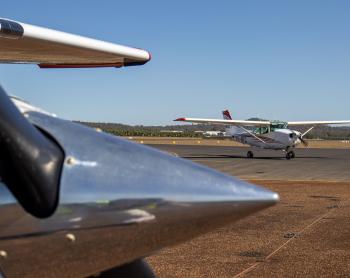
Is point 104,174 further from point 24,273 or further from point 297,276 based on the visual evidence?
point 297,276

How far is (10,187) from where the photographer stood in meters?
1.78

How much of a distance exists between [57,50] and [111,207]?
190 inches

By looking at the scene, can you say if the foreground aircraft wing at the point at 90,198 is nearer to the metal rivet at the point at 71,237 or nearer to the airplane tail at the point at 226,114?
the metal rivet at the point at 71,237

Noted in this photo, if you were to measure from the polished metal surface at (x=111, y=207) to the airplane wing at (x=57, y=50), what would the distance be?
10.0ft

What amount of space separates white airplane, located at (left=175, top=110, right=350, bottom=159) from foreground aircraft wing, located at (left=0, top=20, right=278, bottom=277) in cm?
3362

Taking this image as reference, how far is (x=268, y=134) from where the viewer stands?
37000mm

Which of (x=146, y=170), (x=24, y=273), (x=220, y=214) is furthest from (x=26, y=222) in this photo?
(x=220, y=214)

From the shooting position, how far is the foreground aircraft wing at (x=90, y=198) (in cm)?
176

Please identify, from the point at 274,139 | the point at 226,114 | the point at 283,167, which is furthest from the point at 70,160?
the point at 226,114

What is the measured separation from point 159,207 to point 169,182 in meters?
0.10

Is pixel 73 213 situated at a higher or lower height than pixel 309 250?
higher

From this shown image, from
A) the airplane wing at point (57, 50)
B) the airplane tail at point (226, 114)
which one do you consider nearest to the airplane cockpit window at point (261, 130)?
the airplane tail at point (226, 114)

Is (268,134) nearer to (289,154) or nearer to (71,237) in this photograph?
(289,154)

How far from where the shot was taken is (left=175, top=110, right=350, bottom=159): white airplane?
35469 millimetres
